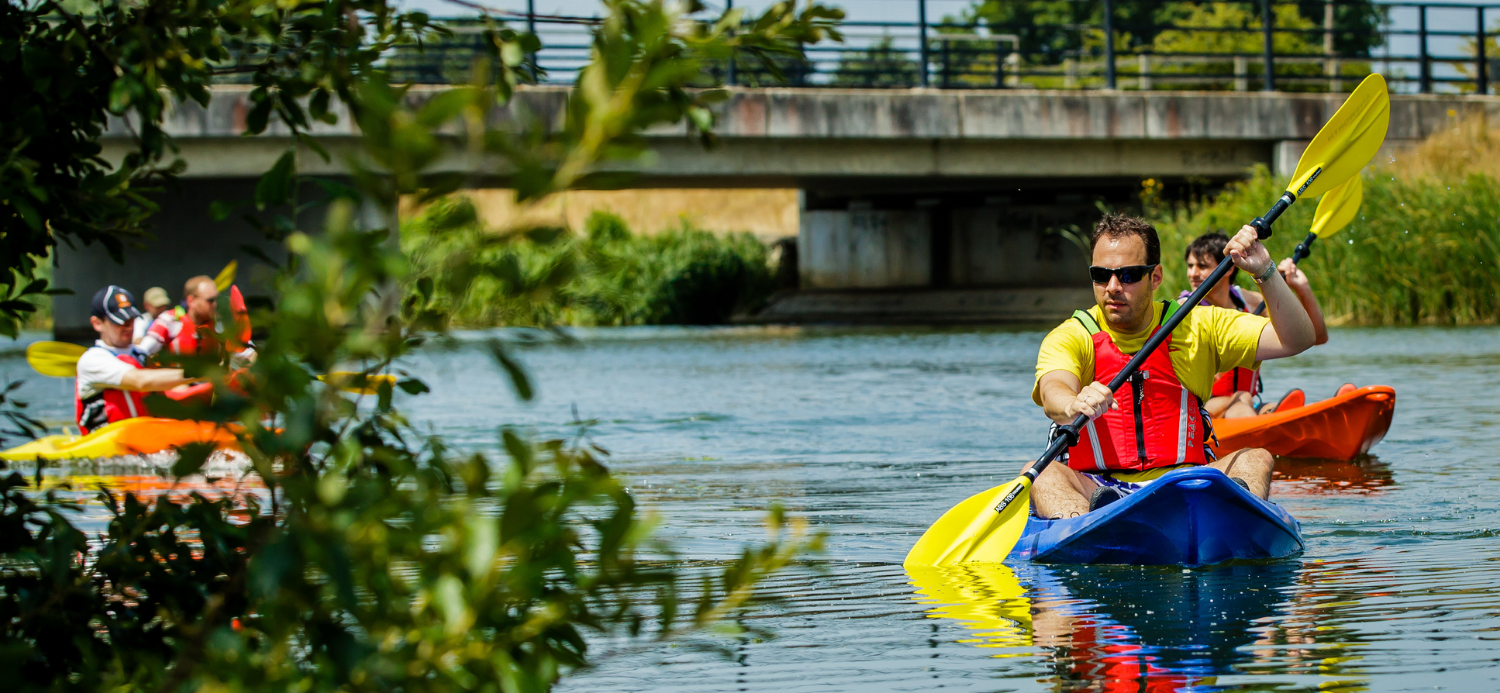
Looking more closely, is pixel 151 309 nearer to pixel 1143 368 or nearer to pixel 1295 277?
pixel 1143 368

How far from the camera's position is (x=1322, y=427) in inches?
300

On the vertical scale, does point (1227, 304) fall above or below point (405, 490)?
below

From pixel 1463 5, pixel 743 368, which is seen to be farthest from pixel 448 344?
pixel 1463 5

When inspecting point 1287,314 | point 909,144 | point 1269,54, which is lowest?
point 1287,314

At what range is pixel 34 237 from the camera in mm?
2527

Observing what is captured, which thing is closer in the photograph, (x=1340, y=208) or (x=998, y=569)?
(x=998, y=569)

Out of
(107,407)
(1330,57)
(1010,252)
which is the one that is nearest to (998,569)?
(107,407)

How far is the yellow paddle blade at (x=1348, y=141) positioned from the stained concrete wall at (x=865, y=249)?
28.0 metres

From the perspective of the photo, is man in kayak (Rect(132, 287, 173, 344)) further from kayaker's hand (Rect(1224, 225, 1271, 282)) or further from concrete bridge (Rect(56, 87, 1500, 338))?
concrete bridge (Rect(56, 87, 1500, 338))

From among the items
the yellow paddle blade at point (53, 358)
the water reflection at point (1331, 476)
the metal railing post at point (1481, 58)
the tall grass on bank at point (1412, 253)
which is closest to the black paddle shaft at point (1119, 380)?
the water reflection at point (1331, 476)

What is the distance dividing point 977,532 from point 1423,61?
22.2 m

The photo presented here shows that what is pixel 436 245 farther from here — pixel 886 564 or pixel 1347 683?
pixel 886 564

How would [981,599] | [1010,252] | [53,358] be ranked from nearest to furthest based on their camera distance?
[981,599]
[53,358]
[1010,252]

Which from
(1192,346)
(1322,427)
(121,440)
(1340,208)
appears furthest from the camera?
(121,440)
